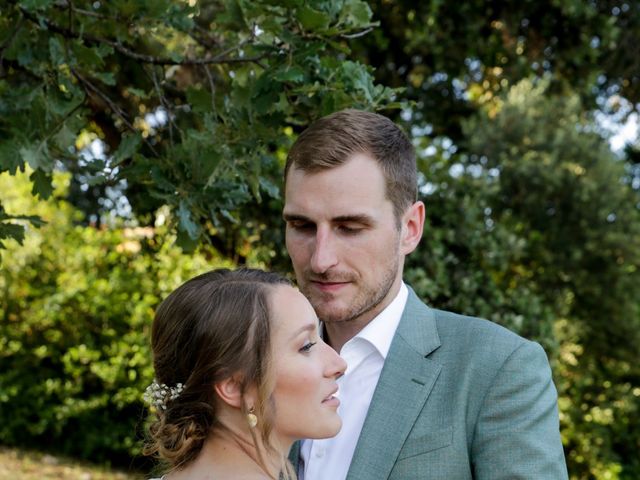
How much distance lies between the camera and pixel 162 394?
7.84ft

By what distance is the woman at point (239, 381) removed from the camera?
2.24 m

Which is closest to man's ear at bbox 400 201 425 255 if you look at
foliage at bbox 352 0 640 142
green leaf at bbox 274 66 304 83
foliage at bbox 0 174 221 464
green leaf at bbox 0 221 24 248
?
green leaf at bbox 274 66 304 83

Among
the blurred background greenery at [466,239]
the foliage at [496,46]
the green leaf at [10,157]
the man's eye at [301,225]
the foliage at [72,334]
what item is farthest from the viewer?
the foliage at [72,334]

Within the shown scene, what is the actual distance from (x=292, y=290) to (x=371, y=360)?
18.8 inches

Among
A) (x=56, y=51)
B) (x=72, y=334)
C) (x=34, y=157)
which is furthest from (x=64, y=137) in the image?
(x=72, y=334)

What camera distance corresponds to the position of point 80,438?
9344 millimetres

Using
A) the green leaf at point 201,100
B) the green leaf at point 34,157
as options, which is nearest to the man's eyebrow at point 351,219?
the green leaf at point 201,100

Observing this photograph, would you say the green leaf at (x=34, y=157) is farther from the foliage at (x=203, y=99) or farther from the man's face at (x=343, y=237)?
the man's face at (x=343, y=237)

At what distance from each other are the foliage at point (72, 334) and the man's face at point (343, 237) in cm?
588

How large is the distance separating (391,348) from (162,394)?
0.73 m

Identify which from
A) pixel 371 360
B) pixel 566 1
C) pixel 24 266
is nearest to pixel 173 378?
pixel 371 360

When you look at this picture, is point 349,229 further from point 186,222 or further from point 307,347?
point 186,222

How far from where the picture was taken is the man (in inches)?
93.2

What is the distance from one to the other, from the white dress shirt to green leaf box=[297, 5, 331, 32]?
0.94 m
